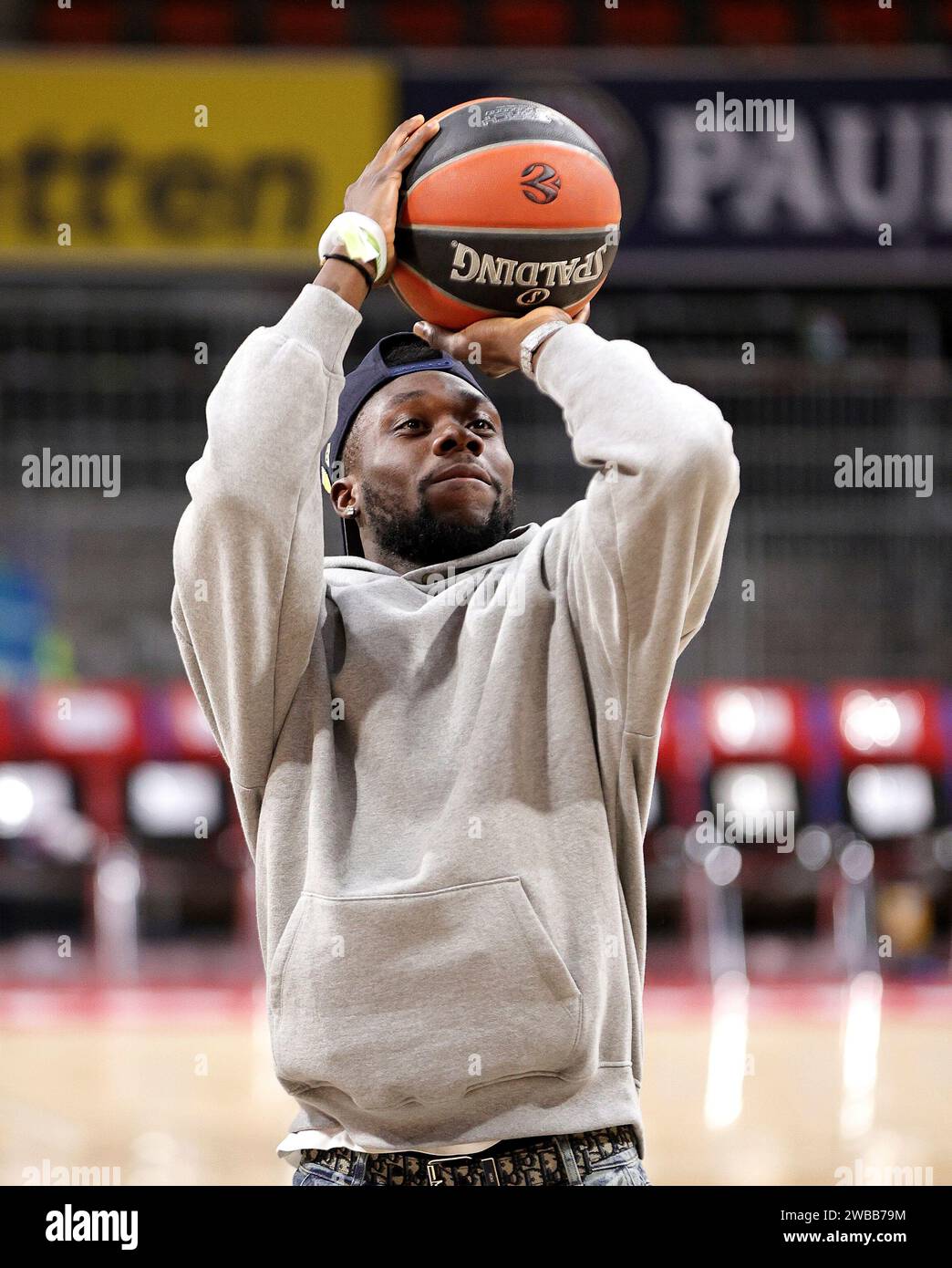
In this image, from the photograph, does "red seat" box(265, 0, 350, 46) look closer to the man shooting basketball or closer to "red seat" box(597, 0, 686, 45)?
"red seat" box(597, 0, 686, 45)

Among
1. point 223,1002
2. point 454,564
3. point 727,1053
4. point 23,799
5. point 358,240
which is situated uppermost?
point 358,240

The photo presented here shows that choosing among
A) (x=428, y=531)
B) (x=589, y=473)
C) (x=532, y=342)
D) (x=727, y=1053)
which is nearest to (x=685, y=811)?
(x=589, y=473)

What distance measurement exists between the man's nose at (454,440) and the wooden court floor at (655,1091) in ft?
9.95

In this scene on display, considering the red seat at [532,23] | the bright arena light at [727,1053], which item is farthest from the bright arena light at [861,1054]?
the red seat at [532,23]

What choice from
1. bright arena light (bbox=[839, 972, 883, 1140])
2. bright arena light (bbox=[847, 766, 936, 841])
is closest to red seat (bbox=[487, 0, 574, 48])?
bright arena light (bbox=[847, 766, 936, 841])

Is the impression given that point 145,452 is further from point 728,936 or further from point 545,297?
point 545,297

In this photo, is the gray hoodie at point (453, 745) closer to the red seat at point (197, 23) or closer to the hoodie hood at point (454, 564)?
the hoodie hood at point (454, 564)

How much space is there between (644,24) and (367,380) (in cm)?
1180

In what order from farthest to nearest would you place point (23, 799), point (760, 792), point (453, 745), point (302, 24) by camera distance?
point (302, 24), point (760, 792), point (23, 799), point (453, 745)

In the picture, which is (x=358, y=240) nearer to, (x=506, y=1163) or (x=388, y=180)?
(x=388, y=180)

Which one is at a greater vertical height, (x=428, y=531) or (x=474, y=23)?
(x=474, y=23)

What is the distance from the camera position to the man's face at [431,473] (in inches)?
90.1

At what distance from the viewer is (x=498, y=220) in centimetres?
229

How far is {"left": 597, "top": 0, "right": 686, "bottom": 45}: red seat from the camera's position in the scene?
13219 millimetres
